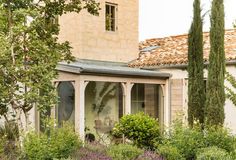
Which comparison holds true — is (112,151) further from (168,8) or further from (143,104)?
(168,8)

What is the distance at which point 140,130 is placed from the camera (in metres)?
13.5

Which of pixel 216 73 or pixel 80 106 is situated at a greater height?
pixel 216 73

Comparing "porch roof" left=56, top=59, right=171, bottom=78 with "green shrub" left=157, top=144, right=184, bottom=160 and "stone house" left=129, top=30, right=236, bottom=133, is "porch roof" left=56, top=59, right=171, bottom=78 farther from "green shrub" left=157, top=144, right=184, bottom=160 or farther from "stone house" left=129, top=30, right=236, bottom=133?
"green shrub" left=157, top=144, right=184, bottom=160

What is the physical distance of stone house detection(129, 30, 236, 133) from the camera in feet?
53.9

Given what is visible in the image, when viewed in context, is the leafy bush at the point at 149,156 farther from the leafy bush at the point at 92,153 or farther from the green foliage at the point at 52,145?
the green foliage at the point at 52,145

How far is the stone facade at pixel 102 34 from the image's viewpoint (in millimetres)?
18344

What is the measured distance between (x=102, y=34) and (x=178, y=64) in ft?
11.7

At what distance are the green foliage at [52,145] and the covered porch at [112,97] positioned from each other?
20.3ft

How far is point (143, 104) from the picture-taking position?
19.3 metres

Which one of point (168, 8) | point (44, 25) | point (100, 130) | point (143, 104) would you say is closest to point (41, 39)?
point (44, 25)

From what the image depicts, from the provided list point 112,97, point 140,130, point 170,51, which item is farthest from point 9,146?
point 170,51

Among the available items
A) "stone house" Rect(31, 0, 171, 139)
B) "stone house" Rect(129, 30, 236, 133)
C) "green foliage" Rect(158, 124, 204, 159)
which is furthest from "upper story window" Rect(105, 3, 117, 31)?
"green foliage" Rect(158, 124, 204, 159)

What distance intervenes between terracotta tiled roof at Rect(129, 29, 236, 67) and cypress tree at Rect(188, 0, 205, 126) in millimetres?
1721

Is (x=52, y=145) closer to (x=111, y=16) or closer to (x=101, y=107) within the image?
(x=101, y=107)
